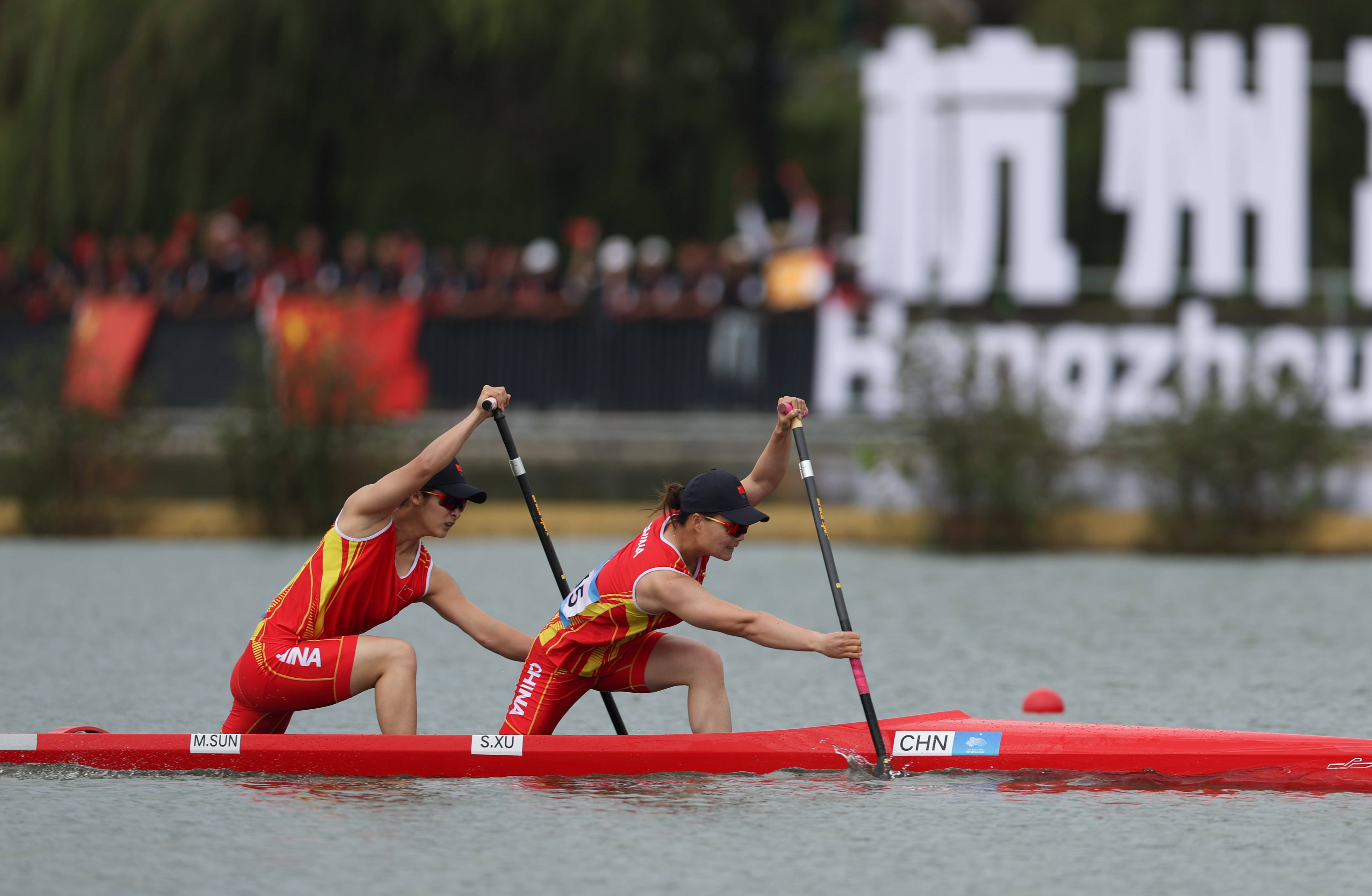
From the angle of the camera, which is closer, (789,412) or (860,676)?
(860,676)

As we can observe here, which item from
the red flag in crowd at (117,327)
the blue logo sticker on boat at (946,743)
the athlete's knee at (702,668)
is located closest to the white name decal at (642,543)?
the athlete's knee at (702,668)

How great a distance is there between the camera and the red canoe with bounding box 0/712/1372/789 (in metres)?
7.56

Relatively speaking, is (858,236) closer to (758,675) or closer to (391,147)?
(391,147)

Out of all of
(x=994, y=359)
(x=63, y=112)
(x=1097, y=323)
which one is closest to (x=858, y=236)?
(x=1097, y=323)

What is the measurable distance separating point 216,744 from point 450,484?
4.21 ft

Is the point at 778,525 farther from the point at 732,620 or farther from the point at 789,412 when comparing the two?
the point at 732,620

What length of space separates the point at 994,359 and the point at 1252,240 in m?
13.0

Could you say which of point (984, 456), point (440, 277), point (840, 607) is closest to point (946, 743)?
point (840, 607)

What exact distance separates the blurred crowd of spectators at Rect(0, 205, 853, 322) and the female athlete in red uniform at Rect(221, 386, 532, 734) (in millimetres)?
13741

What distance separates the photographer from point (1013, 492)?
49.2 feet

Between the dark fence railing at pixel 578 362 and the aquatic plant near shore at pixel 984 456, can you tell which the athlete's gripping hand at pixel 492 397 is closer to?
the aquatic plant near shore at pixel 984 456

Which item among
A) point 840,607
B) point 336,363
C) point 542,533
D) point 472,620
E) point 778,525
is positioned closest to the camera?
point 840,607

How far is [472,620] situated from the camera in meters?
8.14

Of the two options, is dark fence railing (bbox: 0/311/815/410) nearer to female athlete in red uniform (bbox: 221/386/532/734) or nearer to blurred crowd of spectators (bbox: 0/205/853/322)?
blurred crowd of spectators (bbox: 0/205/853/322)
